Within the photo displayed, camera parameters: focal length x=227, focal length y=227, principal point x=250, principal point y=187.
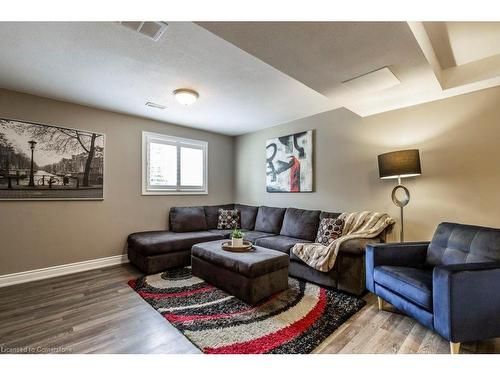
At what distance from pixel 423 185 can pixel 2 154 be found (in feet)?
16.5

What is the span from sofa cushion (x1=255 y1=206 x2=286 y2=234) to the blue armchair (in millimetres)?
1748

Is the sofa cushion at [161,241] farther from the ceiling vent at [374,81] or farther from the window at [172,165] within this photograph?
the ceiling vent at [374,81]

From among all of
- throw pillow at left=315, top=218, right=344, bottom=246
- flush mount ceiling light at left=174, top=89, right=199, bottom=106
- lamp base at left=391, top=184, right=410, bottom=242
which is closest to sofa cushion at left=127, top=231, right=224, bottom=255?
throw pillow at left=315, top=218, right=344, bottom=246

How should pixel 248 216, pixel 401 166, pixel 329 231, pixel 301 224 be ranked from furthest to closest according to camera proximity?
pixel 248 216 → pixel 301 224 → pixel 329 231 → pixel 401 166

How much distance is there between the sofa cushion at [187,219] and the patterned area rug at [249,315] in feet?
3.94

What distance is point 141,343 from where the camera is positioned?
1.67 metres

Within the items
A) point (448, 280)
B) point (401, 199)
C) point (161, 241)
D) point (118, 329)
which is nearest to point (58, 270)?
point (161, 241)

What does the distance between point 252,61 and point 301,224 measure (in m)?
2.31

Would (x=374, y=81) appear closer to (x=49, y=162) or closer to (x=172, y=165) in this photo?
(x=172, y=165)

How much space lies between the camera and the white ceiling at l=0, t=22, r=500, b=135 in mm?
1555

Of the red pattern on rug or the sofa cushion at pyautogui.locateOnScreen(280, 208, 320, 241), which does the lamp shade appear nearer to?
the sofa cushion at pyautogui.locateOnScreen(280, 208, 320, 241)

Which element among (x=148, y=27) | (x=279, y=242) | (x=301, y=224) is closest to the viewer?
(x=148, y=27)

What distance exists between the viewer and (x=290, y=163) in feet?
13.2
